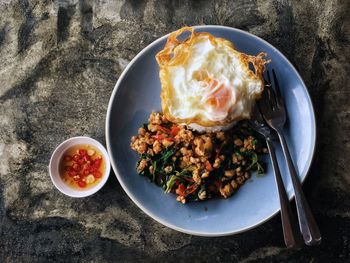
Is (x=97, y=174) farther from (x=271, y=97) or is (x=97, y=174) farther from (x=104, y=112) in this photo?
(x=271, y=97)

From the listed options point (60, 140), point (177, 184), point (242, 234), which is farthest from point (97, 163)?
point (242, 234)

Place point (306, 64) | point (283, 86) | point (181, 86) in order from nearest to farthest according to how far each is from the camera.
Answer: point (181, 86) < point (283, 86) < point (306, 64)

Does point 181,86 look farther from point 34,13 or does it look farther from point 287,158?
point 34,13

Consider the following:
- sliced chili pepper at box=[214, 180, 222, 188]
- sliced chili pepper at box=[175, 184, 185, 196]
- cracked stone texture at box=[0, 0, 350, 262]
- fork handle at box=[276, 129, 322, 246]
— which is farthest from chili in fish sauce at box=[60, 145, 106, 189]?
fork handle at box=[276, 129, 322, 246]

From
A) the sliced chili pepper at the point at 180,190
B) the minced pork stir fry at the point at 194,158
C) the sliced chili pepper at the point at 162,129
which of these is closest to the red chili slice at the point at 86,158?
the minced pork stir fry at the point at 194,158

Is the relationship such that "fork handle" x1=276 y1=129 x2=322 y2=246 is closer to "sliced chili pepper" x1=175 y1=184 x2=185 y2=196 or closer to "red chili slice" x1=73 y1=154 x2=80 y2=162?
"sliced chili pepper" x1=175 y1=184 x2=185 y2=196

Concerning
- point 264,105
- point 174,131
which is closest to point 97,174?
point 174,131

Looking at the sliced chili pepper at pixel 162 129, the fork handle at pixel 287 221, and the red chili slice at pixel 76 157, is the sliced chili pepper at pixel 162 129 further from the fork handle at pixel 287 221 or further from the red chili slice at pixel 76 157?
the fork handle at pixel 287 221
